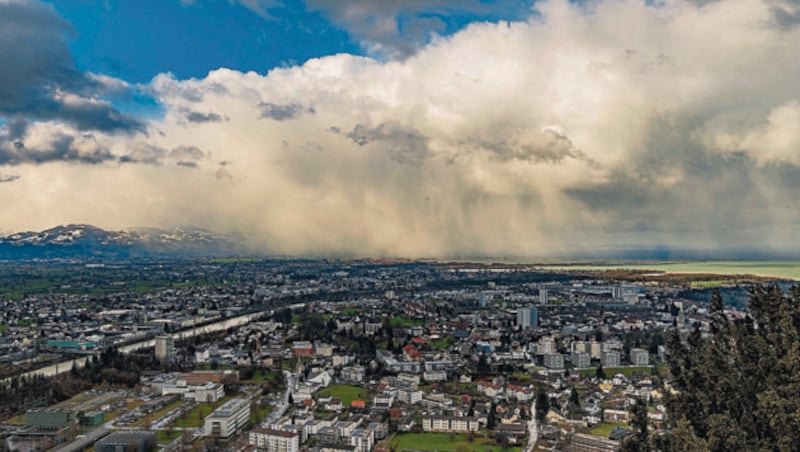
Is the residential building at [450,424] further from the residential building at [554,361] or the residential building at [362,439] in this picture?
the residential building at [554,361]

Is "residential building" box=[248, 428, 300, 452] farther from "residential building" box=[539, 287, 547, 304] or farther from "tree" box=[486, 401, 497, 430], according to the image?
"residential building" box=[539, 287, 547, 304]

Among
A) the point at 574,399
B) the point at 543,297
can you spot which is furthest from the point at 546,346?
the point at 543,297

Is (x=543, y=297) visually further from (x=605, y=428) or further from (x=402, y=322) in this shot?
(x=605, y=428)

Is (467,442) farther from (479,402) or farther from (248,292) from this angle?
(248,292)

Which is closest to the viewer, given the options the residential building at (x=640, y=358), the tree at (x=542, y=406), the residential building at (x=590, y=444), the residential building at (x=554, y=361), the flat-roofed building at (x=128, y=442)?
the residential building at (x=590, y=444)

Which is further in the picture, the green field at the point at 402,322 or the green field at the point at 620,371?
the green field at the point at 402,322

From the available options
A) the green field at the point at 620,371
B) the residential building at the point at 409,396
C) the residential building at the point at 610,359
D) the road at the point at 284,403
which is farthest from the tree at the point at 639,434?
the residential building at the point at 610,359
